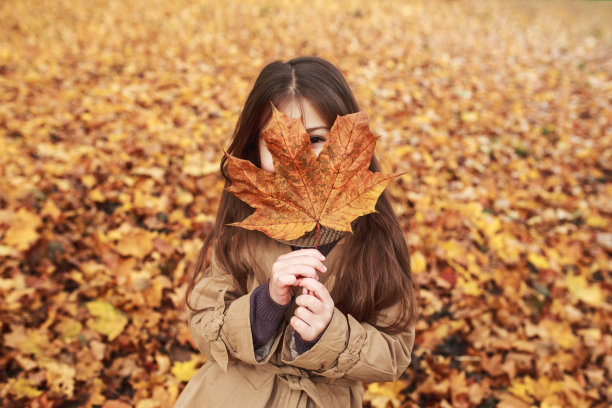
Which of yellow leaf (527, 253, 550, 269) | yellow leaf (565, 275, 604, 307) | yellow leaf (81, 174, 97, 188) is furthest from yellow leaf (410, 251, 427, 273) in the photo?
yellow leaf (81, 174, 97, 188)

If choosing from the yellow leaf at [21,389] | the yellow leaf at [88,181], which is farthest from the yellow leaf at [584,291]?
the yellow leaf at [88,181]

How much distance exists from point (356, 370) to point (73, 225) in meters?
2.23

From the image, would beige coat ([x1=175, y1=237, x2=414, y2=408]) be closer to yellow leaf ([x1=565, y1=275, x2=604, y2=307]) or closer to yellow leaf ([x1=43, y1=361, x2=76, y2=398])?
yellow leaf ([x1=43, y1=361, x2=76, y2=398])

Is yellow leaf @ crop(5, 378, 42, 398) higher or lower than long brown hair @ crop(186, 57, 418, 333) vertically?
lower

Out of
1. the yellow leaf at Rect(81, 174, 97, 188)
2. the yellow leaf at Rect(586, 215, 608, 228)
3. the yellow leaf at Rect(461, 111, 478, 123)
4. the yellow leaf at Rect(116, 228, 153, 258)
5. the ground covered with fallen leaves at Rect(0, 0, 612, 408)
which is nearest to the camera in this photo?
the ground covered with fallen leaves at Rect(0, 0, 612, 408)

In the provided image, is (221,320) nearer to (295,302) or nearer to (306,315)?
(295,302)

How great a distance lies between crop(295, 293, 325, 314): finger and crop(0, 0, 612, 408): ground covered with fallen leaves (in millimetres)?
1189

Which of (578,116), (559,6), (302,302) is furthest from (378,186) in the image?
(559,6)

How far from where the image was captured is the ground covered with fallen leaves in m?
2.08

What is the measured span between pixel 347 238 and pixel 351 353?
1.31 ft

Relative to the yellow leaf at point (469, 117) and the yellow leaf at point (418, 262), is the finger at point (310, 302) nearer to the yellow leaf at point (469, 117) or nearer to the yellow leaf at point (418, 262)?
the yellow leaf at point (418, 262)

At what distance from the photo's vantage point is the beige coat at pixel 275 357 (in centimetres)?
123

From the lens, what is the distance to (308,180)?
3.23ft

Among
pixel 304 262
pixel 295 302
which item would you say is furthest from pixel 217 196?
pixel 304 262
